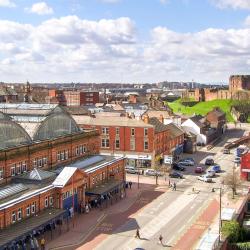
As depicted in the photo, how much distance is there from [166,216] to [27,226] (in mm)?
16905

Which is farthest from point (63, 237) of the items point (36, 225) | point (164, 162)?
point (164, 162)

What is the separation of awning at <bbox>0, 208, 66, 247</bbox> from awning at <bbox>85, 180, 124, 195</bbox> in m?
8.38

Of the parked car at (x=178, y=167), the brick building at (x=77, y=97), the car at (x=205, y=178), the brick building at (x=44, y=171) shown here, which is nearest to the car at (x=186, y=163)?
the parked car at (x=178, y=167)

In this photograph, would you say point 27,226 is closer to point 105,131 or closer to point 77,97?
point 105,131

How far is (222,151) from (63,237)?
6122 centimetres

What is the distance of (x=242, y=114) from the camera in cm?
16112

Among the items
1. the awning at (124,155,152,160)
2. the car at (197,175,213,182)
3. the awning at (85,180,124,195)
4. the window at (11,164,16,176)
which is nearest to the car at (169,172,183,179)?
the car at (197,175,213,182)

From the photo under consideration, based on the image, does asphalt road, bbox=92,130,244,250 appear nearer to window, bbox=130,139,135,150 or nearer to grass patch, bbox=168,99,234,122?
window, bbox=130,139,135,150

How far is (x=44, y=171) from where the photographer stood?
164 feet

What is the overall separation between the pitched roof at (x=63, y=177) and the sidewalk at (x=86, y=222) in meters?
4.29

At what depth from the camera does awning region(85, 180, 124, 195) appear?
175ft

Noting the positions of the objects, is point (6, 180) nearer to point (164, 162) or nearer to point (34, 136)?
point (34, 136)

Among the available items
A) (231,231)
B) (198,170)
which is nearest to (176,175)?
(198,170)

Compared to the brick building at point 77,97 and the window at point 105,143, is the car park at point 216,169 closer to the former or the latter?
the window at point 105,143
